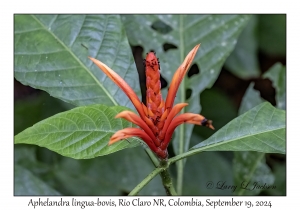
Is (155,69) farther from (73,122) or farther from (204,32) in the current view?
(204,32)

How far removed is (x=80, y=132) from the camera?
89 centimetres

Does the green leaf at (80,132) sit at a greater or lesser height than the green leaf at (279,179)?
greater

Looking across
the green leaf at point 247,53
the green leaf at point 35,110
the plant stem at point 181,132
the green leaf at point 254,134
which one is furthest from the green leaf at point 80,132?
the green leaf at point 247,53

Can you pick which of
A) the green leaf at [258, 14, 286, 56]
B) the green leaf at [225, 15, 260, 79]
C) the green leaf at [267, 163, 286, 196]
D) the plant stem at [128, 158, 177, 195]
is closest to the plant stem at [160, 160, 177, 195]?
the plant stem at [128, 158, 177, 195]

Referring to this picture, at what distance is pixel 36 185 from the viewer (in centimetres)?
129

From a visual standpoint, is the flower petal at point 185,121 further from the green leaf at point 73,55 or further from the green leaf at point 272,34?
the green leaf at point 272,34

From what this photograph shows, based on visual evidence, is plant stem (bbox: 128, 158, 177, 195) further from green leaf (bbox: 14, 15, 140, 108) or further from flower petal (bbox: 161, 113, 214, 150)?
green leaf (bbox: 14, 15, 140, 108)

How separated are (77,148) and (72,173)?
2.45 ft

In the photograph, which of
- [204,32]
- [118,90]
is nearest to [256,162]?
[204,32]

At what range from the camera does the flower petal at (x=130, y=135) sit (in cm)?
75

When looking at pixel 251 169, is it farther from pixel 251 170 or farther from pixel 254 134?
pixel 254 134

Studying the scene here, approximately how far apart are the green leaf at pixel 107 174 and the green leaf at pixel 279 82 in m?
0.54

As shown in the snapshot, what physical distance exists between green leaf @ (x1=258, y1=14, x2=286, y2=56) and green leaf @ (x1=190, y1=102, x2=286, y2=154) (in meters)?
1.02

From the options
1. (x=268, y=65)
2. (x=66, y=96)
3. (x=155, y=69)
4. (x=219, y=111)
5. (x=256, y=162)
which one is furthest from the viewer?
(x=268, y=65)
